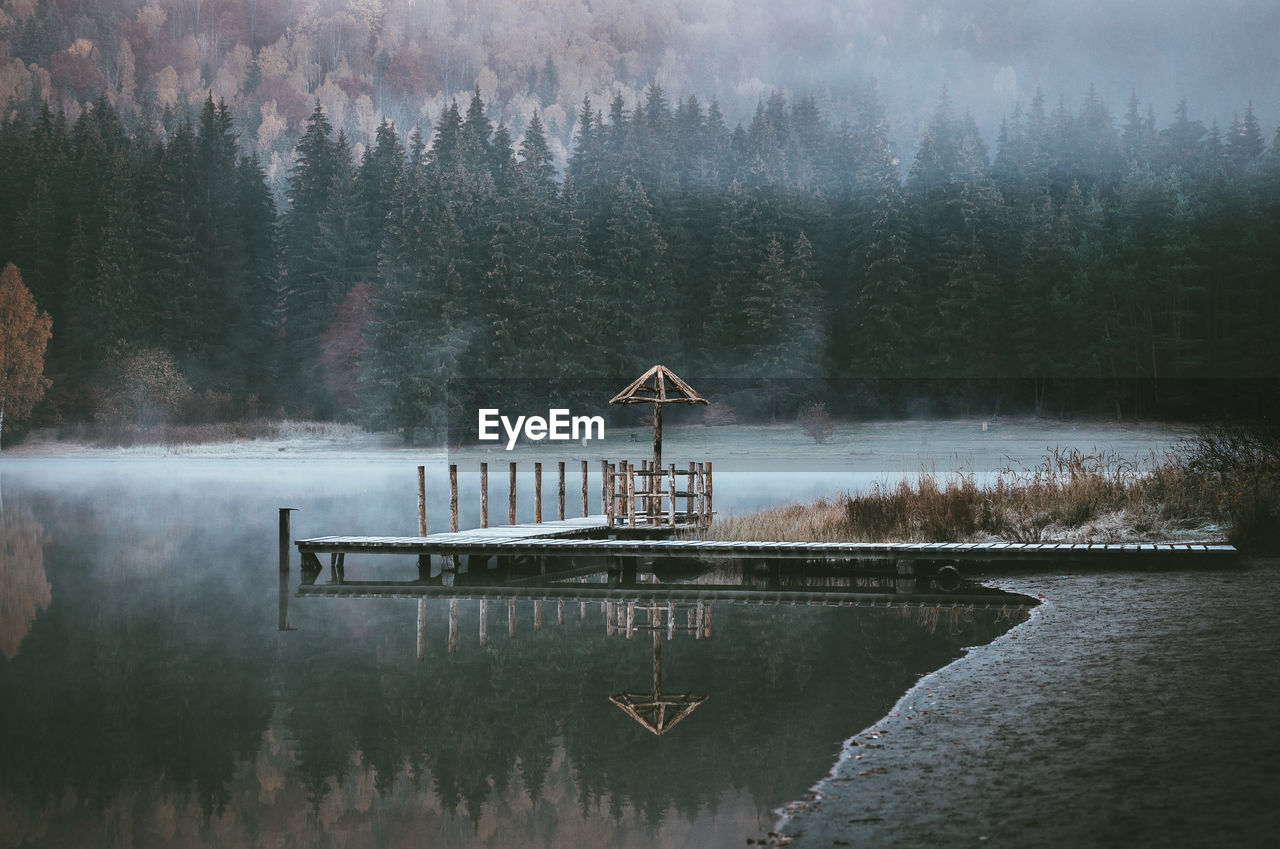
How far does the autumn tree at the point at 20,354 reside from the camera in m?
61.1

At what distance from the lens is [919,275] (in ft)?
220

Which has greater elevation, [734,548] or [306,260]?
[306,260]

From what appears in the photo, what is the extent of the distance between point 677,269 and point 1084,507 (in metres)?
48.5

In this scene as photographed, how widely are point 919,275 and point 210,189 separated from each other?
4080 cm

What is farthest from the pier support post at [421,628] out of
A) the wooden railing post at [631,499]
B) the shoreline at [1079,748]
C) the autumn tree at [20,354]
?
the autumn tree at [20,354]

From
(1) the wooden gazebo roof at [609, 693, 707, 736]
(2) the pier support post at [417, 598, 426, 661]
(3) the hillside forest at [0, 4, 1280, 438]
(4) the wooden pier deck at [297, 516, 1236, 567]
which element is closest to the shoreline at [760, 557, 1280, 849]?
(1) the wooden gazebo roof at [609, 693, 707, 736]

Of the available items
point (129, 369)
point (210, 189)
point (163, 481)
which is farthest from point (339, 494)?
point (210, 189)

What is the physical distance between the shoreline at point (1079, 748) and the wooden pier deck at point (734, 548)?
141 inches

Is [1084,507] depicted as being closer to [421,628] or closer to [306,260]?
[421,628]

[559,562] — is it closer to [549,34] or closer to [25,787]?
[25,787]

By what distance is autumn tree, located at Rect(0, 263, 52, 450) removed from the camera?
61062 mm

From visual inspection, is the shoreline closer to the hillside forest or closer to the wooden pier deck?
the wooden pier deck

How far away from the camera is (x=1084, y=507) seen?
1962 cm

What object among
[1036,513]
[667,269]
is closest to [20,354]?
[667,269]
